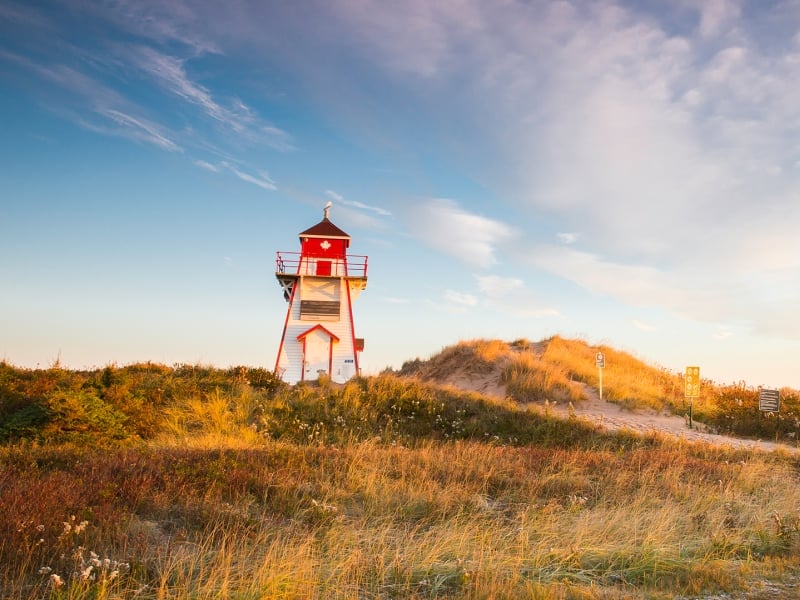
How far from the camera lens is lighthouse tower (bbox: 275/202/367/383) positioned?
1233 inches

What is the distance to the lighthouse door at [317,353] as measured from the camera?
103ft

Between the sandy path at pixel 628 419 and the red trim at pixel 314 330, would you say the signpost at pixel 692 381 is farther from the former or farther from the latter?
the red trim at pixel 314 330

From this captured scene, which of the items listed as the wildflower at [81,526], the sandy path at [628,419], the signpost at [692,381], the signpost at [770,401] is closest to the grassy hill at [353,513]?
the wildflower at [81,526]

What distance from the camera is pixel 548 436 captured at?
1520 centimetres

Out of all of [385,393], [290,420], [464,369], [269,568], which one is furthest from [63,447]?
[464,369]

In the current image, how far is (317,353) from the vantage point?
31.5 metres

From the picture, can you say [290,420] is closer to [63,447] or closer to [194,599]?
[63,447]

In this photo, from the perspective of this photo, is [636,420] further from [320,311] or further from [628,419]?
[320,311]

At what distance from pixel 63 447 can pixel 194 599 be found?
7273mm

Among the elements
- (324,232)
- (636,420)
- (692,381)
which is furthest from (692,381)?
(324,232)

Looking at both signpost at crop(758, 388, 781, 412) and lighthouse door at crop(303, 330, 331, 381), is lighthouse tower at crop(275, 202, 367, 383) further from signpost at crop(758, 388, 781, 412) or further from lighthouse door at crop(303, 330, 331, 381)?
signpost at crop(758, 388, 781, 412)

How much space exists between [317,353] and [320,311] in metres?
2.31

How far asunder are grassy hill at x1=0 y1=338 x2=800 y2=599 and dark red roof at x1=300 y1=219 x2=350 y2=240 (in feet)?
62.1

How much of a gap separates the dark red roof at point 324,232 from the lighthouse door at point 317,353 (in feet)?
18.0
